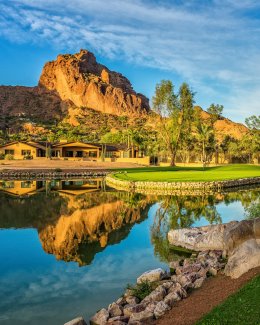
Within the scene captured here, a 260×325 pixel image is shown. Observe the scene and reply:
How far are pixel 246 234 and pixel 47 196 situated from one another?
1132 inches

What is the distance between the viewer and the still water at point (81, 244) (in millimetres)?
12883

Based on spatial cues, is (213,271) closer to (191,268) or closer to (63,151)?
(191,268)

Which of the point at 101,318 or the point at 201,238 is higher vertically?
the point at 201,238

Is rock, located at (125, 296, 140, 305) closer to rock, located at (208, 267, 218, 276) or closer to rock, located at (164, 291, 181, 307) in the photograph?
rock, located at (164, 291, 181, 307)

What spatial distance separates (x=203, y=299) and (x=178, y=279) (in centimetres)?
216

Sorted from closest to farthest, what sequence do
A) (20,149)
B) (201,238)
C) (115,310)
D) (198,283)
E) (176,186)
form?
(115,310) < (198,283) < (201,238) < (176,186) < (20,149)

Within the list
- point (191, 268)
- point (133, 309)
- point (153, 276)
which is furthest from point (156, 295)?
point (191, 268)

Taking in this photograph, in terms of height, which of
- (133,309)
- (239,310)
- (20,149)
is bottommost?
(133,309)

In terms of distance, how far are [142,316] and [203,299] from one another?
1701 mm

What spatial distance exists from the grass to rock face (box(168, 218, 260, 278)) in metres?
2.05

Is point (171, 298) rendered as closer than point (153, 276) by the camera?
Yes

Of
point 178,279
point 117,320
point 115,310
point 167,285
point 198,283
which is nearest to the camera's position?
point 117,320

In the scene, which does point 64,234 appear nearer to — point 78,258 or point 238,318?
point 78,258

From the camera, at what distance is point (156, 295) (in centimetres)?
1137
